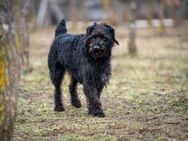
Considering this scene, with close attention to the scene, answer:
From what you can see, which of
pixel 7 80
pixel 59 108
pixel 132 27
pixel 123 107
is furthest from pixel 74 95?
pixel 132 27

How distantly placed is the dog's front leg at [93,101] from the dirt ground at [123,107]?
125mm

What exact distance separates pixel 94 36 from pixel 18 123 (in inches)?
70.9

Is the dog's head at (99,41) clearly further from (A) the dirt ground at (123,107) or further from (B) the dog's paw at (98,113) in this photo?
(A) the dirt ground at (123,107)

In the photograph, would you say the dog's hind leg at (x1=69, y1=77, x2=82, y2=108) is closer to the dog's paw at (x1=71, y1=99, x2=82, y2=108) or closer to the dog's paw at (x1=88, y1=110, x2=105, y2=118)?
the dog's paw at (x1=71, y1=99, x2=82, y2=108)

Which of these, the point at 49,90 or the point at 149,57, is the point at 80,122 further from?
the point at 149,57

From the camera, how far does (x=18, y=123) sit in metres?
9.93

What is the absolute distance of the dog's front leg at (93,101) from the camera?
1033 cm

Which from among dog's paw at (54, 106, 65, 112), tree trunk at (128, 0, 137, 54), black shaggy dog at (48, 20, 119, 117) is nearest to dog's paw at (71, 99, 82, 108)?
black shaggy dog at (48, 20, 119, 117)

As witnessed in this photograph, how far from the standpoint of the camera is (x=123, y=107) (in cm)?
1158

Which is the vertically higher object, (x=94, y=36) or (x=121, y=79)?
(x=94, y=36)

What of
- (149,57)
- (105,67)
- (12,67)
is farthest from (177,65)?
(12,67)

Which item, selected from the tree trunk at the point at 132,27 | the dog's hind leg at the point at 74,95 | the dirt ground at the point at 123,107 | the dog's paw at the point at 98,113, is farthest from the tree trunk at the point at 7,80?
the tree trunk at the point at 132,27

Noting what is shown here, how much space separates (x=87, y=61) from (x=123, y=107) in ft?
4.70

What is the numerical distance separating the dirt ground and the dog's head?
3.40ft
